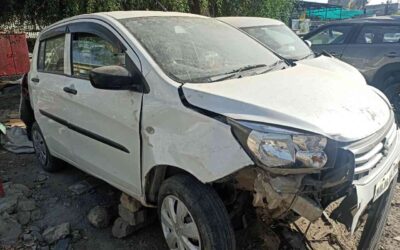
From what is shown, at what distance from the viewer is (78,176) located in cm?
456

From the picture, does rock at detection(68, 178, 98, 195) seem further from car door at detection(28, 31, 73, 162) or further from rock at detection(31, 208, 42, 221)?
rock at detection(31, 208, 42, 221)

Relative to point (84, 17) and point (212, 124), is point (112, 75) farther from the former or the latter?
point (84, 17)

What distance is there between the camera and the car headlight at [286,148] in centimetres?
206

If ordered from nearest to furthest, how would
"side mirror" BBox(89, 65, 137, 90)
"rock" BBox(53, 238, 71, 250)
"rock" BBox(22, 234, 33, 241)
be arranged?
"side mirror" BBox(89, 65, 137, 90), "rock" BBox(53, 238, 71, 250), "rock" BBox(22, 234, 33, 241)

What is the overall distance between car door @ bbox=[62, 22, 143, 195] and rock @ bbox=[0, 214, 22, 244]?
2.46 ft

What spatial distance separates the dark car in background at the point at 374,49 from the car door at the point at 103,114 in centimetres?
502

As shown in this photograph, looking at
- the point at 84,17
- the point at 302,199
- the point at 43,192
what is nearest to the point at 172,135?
the point at 302,199

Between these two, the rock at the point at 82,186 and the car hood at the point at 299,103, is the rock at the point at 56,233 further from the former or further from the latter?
the car hood at the point at 299,103

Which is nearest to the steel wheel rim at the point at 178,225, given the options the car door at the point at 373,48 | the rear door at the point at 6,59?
the car door at the point at 373,48

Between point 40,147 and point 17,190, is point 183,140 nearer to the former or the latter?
point 17,190

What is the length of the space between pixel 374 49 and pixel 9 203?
238 inches

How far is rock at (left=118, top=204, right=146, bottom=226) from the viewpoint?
10.5ft

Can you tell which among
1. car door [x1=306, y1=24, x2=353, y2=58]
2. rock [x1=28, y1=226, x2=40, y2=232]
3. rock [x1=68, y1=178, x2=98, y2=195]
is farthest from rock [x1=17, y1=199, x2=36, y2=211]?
car door [x1=306, y1=24, x2=353, y2=58]

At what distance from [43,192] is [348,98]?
3248 mm
